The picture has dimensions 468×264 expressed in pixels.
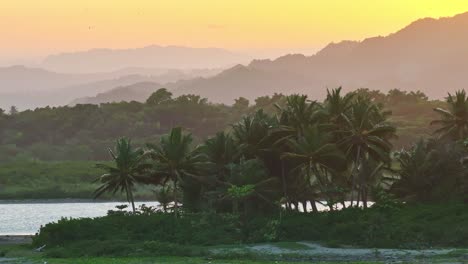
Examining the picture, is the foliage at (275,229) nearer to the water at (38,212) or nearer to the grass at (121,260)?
the grass at (121,260)

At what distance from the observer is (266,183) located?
228 ft

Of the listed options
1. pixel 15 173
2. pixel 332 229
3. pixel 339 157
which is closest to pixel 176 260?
pixel 332 229

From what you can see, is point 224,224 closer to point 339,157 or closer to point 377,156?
point 339,157

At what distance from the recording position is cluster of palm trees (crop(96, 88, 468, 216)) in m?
69.1

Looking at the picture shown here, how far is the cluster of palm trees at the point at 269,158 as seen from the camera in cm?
6912

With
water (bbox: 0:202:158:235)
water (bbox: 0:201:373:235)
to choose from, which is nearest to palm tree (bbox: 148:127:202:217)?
water (bbox: 0:201:373:235)

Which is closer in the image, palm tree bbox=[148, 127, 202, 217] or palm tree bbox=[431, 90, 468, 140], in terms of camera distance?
palm tree bbox=[148, 127, 202, 217]

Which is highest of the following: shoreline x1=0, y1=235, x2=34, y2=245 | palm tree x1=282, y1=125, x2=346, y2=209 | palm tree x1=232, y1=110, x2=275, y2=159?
palm tree x1=232, y1=110, x2=275, y2=159

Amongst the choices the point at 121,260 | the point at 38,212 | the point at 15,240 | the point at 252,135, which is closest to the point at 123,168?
the point at 252,135

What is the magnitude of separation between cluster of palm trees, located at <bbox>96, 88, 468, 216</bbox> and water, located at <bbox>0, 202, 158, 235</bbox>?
32.9 meters

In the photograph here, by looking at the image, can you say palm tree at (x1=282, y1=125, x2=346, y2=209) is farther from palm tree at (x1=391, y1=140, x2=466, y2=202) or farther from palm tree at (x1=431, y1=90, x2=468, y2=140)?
palm tree at (x1=431, y1=90, x2=468, y2=140)

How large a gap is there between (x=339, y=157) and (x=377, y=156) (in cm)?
544

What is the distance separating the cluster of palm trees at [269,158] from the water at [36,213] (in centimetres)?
3286

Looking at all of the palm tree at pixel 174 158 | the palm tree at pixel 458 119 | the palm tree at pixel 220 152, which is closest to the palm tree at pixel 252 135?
the palm tree at pixel 220 152
